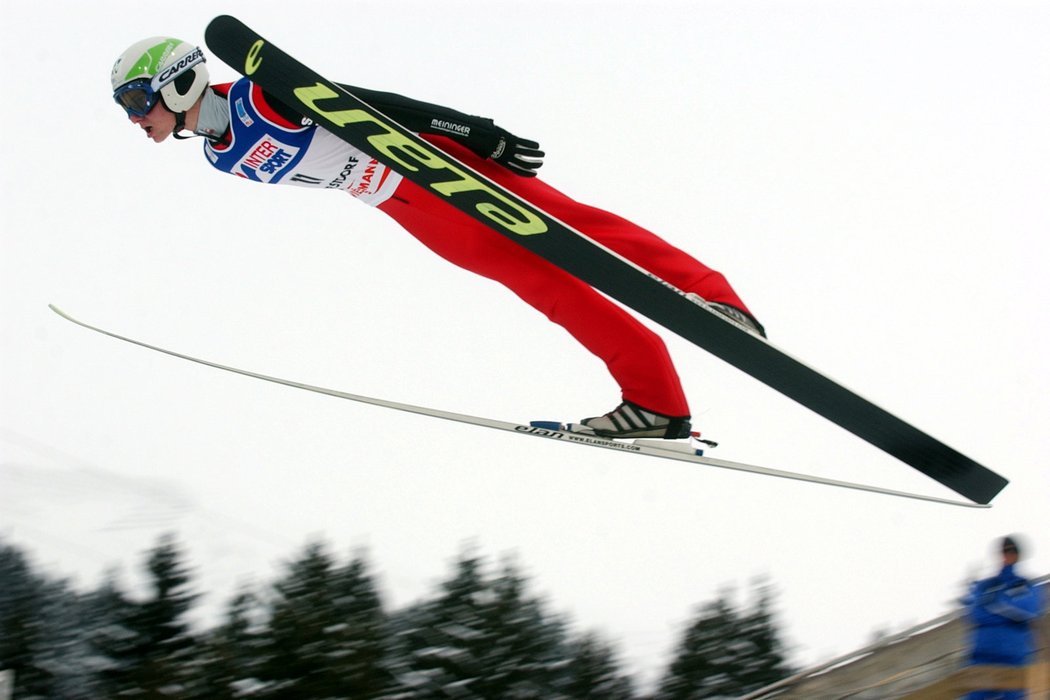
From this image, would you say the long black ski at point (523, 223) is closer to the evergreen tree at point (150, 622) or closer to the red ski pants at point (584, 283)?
the red ski pants at point (584, 283)

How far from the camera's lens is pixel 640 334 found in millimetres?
3930

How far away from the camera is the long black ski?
11.9ft

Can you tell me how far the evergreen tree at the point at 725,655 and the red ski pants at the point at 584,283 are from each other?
4738 millimetres

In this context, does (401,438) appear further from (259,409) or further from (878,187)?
(878,187)

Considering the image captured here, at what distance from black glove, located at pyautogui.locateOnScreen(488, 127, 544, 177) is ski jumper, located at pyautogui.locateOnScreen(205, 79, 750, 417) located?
47mm

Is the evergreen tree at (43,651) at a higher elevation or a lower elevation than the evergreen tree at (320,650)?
higher

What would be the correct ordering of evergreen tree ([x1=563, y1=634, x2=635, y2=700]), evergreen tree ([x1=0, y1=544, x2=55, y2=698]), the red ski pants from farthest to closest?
evergreen tree ([x1=0, y1=544, x2=55, y2=698]), evergreen tree ([x1=563, y1=634, x2=635, y2=700]), the red ski pants

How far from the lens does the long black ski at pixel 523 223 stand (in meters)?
3.63

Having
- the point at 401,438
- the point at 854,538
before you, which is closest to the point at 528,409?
the point at 401,438

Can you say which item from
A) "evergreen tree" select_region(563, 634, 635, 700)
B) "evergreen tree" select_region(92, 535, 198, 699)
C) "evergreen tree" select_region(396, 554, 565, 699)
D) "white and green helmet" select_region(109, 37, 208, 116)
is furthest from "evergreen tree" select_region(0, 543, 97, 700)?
"white and green helmet" select_region(109, 37, 208, 116)

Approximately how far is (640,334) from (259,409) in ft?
23.8

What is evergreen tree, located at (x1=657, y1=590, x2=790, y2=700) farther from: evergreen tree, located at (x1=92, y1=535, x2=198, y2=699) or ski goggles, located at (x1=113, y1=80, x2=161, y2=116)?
ski goggles, located at (x1=113, y1=80, x2=161, y2=116)

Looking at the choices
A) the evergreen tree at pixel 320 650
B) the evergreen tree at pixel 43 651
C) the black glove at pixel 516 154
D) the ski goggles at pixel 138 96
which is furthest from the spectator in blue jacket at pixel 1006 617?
the evergreen tree at pixel 43 651

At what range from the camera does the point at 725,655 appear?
823cm
